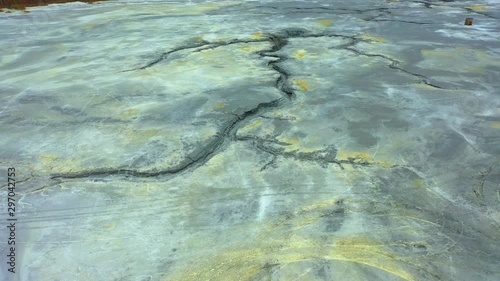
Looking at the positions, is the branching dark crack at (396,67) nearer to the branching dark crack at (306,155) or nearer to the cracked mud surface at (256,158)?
the cracked mud surface at (256,158)

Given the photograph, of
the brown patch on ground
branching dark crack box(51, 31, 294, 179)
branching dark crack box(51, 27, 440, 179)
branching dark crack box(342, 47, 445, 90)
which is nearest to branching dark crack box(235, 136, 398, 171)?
branching dark crack box(51, 27, 440, 179)

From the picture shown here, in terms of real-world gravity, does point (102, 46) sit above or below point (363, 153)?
above

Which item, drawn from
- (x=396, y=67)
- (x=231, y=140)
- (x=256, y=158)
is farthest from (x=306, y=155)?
(x=396, y=67)

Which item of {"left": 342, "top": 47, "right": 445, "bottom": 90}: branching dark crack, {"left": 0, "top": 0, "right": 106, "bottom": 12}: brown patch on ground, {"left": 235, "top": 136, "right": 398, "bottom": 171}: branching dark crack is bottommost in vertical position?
{"left": 235, "top": 136, "right": 398, "bottom": 171}: branching dark crack

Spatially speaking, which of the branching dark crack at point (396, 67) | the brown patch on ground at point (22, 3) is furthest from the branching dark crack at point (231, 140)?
the brown patch on ground at point (22, 3)

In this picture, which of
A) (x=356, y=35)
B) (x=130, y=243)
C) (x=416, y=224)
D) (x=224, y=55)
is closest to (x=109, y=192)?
(x=130, y=243)

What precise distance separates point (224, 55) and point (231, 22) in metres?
1.17

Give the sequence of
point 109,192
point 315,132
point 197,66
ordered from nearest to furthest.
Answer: point 109,192, point 315,132, point 197,66

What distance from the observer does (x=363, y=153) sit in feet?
5.44

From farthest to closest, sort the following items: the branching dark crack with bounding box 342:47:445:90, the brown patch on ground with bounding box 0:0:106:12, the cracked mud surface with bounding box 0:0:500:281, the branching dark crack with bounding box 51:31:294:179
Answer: the brown patch on ground with bounding box 0:0:106:12 → the branching dark crack with bounding box 342:47:445:90 → the branching dark crack with bounding box 51:31:294:179 → the cracked mud surface with bounding box 0:0:500:281

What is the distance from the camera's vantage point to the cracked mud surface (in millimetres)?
1171

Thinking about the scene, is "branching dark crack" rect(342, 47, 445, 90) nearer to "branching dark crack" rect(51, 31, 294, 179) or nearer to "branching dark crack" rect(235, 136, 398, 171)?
"branching dark crack" rect(51, 31, 294, 179)

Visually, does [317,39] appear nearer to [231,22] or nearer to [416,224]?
[231,22]

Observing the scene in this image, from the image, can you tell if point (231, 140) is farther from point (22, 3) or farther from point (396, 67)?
point (22, 3)
